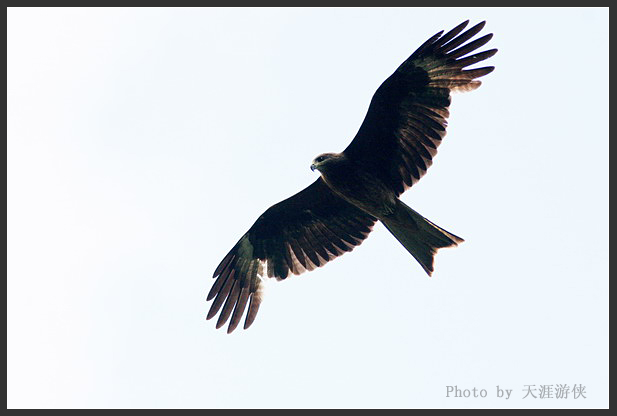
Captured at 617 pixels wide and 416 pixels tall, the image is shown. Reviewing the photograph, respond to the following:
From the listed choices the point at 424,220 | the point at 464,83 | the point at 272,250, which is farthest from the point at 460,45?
the point at 272,250

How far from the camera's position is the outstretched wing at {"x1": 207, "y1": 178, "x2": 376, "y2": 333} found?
12273 millimetres

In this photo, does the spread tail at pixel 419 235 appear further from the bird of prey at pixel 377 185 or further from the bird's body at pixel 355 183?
the bird's body at pixel 355 183

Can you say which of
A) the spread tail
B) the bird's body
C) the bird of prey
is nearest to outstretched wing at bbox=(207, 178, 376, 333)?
the bird of prey

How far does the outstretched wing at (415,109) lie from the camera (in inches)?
427

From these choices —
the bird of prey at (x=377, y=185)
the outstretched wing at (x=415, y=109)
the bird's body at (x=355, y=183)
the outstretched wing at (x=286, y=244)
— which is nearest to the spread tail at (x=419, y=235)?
the bird of prey at (x=377, y=185)

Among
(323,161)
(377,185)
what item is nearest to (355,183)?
(377,185)

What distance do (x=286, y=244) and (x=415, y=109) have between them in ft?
8.85

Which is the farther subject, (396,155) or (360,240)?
(360,240)

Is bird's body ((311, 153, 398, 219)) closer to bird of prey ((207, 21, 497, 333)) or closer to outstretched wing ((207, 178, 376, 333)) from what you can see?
bird of prey ((207, 21, 497, 333))

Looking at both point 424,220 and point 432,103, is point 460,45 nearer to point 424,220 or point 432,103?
point 432,103

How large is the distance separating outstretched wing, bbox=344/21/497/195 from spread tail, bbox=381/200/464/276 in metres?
0.32

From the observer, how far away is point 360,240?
40.3 feet

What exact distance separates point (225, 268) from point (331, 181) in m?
2.23

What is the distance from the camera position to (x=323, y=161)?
11328 millimetres
